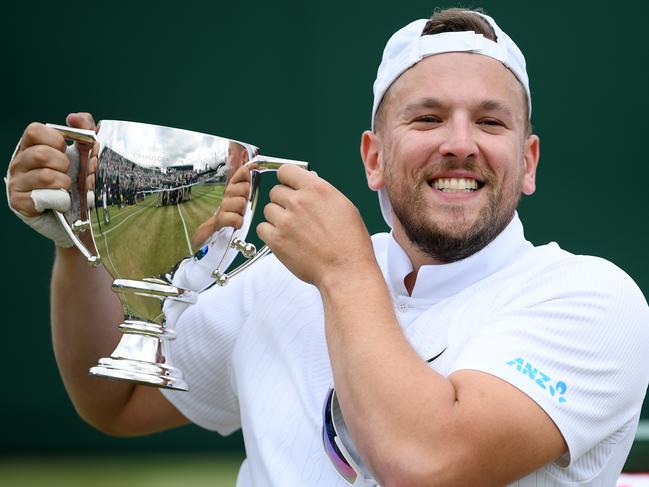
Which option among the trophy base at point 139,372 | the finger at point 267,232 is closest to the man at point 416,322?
the finger at point 267,232

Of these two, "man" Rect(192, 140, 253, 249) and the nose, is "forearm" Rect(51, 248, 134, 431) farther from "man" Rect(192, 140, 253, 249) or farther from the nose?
the nose

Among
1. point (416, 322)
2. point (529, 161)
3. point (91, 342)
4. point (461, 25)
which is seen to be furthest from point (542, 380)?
point (91, 342)

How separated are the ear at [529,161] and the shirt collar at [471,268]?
105 mm

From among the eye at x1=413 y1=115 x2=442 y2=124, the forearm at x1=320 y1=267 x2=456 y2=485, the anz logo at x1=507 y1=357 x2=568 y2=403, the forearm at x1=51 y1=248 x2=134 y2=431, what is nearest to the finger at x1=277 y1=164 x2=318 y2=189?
the forearm at x1=320 y1=267 x2=456 y2=485

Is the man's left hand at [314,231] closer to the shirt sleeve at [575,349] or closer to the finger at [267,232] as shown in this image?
the finger at [267,232]

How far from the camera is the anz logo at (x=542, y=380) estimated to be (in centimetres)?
148

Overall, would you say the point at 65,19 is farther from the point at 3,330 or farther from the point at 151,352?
the point at 151,352

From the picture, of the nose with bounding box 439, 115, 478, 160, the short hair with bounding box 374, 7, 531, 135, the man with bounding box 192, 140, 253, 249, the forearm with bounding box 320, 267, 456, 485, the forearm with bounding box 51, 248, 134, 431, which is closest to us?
the forearm with bounding box 320, 267, 456, 485

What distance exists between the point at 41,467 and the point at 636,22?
202 centimetres

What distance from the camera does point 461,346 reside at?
1639 mm

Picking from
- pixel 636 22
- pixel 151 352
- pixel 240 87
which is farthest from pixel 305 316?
pixel 636 22

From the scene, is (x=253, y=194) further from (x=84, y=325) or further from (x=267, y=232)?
(x=84, y=325)

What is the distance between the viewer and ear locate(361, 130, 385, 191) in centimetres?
197

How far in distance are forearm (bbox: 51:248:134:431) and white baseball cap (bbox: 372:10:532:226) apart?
62cm
